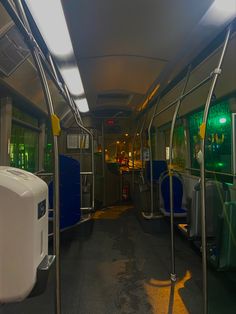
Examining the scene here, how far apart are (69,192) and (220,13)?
8.63 ft

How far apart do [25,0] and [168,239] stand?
3.52m

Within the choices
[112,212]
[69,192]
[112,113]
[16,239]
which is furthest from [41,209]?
[112,113]

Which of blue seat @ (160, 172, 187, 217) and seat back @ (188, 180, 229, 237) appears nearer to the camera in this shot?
seat back @ (188, 180, 229, 237)

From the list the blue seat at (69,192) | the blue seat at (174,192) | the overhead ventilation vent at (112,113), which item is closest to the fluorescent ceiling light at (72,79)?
the blue seat at (69,192)

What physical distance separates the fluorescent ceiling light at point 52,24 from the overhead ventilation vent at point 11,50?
261mm

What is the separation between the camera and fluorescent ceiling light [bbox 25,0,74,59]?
1.62m

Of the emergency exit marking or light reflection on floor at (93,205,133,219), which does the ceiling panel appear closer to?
the emergency exit marking

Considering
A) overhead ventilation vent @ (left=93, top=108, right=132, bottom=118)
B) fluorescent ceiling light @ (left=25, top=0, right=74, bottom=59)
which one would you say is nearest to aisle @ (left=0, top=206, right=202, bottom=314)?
fluorescent ceiling light @ (left=25, top=0, right=74, bottom=59)

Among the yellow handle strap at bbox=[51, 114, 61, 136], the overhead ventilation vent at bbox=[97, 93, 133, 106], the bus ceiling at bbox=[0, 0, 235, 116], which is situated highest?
the overhead ventilation vent at bbox=[97, 93, 133, 106]

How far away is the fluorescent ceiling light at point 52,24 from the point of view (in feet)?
5.32

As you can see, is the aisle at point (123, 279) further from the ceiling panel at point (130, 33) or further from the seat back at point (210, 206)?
the ceiling panel at point (130, 33)

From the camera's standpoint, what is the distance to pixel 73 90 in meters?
3.80

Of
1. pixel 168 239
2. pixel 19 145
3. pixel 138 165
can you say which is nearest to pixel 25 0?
pixel 19 145

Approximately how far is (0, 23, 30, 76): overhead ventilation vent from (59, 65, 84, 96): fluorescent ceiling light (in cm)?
45
